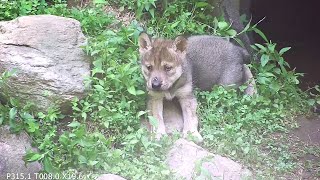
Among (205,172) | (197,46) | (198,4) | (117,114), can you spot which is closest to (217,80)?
(197,46)

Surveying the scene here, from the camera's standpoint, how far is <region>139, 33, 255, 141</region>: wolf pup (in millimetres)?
7668

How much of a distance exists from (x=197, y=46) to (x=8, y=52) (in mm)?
2498

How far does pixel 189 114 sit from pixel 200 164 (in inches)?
54.1

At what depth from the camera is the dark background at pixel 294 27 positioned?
38.1 ft

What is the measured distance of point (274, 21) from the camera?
13.1 meters

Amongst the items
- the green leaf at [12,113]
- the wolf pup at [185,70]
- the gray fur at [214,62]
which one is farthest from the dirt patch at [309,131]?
the green leaf at [12,113]

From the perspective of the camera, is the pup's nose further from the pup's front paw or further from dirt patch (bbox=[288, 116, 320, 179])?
dirt patch (bbox=[288, 116, 320, 179])

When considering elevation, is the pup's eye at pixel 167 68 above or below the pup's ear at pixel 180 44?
below

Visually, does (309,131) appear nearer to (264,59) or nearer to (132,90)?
(264,59)

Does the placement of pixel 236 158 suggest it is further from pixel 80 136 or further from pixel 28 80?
pixel 28 80

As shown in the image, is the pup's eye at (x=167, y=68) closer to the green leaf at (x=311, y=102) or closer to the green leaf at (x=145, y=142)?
the green leaf at (x=145, y=142)

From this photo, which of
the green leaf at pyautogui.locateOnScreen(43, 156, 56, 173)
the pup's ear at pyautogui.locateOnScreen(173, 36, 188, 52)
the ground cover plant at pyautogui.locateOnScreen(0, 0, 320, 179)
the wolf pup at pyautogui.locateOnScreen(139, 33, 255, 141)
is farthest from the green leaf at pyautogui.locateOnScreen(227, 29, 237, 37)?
the green leaf at pyautogui.locateOnScreen(43, 156, 56, 173)

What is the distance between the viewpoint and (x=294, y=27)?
13219 mm

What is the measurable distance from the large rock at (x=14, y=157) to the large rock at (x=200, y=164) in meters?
1.43
